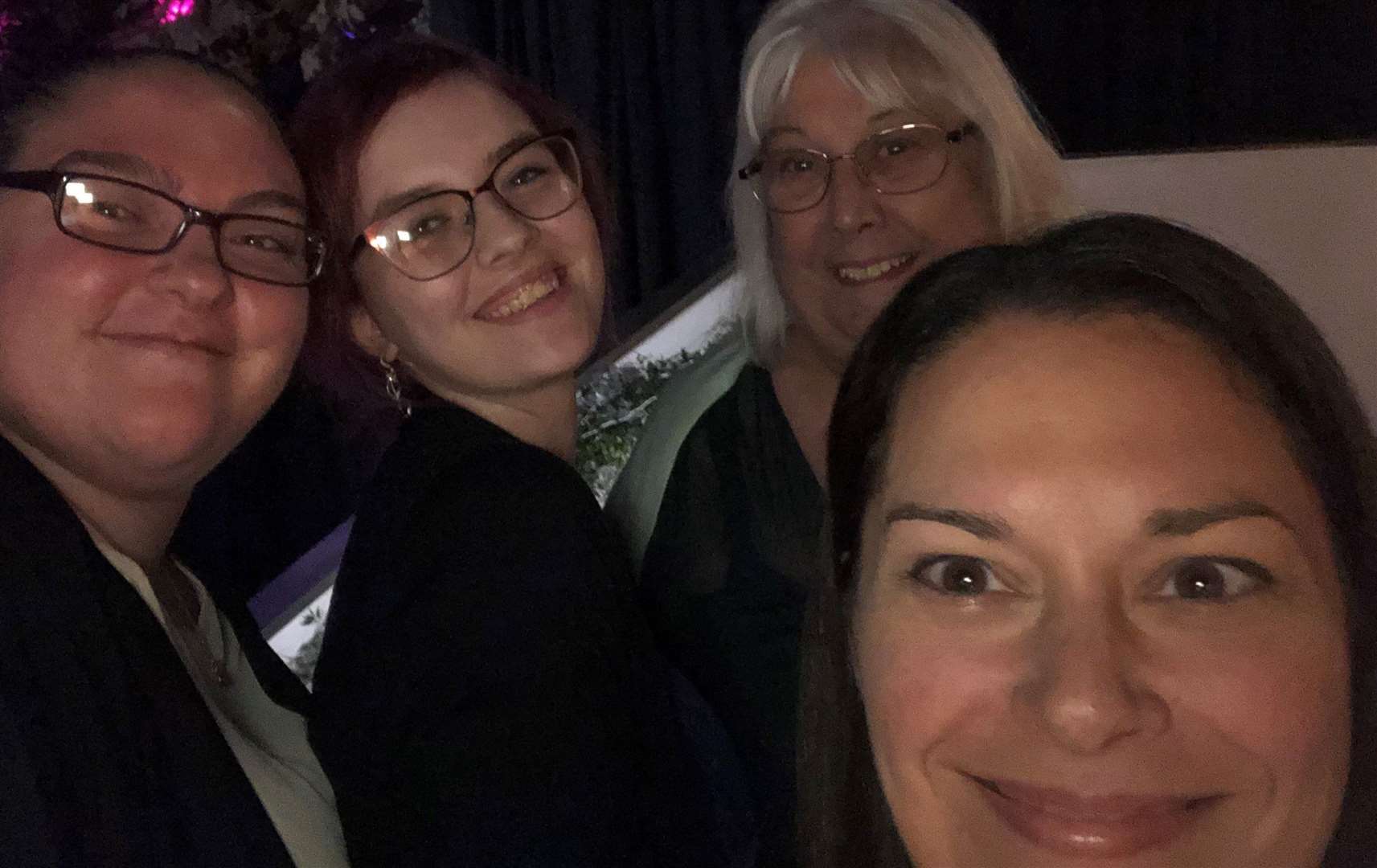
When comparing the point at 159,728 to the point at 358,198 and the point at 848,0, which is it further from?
the point at 848,0

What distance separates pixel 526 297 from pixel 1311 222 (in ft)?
4.55

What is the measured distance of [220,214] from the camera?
1032 millimetres

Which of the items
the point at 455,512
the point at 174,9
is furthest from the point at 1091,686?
the point at 174,9

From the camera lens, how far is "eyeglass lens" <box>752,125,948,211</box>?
52.5 inches

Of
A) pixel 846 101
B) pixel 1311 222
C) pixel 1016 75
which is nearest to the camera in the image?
pixel 846 101

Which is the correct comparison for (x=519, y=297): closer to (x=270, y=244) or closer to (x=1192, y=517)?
(x=270, y=244)

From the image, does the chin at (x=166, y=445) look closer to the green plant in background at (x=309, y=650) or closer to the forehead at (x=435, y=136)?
the forehead at (x=435, y=136)

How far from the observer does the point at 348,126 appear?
47.3 inches

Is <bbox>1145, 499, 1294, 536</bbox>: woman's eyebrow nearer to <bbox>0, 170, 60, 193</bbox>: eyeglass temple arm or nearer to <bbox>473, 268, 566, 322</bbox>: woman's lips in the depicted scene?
<bbox>473, 268, 566, 322</bbox>: woman's lips

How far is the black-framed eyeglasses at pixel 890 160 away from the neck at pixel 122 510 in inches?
34.7

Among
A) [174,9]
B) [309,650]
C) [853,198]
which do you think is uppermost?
[174,9]

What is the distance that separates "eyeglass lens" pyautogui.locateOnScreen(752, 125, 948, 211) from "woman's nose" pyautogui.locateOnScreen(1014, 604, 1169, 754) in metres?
0.81

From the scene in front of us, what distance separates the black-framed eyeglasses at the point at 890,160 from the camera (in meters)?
1.33

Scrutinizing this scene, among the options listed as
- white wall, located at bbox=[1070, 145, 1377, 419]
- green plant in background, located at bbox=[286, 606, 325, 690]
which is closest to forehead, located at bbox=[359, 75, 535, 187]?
white wall, located at bbox=[1070, 145, 1377, 419]
